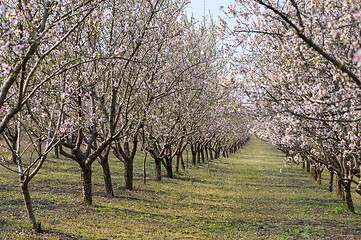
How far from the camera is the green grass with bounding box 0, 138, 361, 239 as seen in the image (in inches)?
495

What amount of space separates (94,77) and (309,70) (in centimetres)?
727

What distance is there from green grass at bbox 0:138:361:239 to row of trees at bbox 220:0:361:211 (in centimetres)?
274

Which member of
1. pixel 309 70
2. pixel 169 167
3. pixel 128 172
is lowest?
pixel 169 167

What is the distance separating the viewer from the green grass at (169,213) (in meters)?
12.6

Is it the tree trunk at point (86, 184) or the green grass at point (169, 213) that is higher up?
the tree trunk at point (86, 184)

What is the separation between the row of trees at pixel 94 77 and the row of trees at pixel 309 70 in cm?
171

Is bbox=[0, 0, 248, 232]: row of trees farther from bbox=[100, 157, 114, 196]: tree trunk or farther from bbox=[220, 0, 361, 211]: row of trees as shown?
bbox=[220, 0, 361, 211]: row of trees

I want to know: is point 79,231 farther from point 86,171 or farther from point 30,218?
point 86,171

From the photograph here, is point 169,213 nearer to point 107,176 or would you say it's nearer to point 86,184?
point 107,176

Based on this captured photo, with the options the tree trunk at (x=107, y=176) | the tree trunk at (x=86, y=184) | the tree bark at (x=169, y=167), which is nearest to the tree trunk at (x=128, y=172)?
the tree trunk at (x=107, y=176)

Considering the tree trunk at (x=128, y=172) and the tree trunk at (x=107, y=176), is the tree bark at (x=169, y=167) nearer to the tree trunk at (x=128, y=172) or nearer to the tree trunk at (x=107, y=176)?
the tree trunk at (x=128, y=172)

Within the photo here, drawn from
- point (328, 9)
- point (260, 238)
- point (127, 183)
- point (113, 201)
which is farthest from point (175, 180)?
point (328, 9)

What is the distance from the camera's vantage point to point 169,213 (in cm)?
1661

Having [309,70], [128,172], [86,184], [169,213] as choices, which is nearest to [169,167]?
[128,172]
